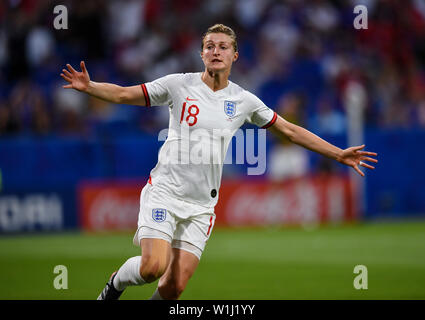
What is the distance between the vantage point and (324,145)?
6.93 meters

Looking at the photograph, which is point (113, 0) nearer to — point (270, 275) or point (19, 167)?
point (19, 167)

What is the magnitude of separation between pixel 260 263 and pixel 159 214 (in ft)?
16.0

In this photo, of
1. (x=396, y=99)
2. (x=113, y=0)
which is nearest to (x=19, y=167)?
(x=113, y=0)

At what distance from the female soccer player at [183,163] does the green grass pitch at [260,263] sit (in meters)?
1.66

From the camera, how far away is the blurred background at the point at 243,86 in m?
15.1

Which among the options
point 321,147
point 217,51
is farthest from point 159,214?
point 321,147

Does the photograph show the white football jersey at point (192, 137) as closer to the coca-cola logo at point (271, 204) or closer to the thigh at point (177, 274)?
the thigh at point (177, 274)

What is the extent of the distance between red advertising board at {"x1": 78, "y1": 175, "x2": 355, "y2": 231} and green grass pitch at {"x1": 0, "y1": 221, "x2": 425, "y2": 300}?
345mm

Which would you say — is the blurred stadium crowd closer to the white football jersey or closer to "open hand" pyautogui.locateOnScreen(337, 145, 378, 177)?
"open hand" pyautogui.locateOnScreen(337, 145, 378, 177)

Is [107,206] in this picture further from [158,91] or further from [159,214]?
[159,214]

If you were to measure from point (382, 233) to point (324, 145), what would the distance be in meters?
7.58

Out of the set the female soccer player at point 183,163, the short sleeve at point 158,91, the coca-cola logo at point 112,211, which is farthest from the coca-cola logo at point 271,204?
the short sleeve at point 158,91

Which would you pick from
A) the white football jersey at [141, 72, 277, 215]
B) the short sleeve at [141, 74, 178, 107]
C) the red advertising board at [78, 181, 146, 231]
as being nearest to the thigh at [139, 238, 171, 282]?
the white football jersey at [141, 72, 277, 215]

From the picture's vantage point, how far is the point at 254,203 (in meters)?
15.4
